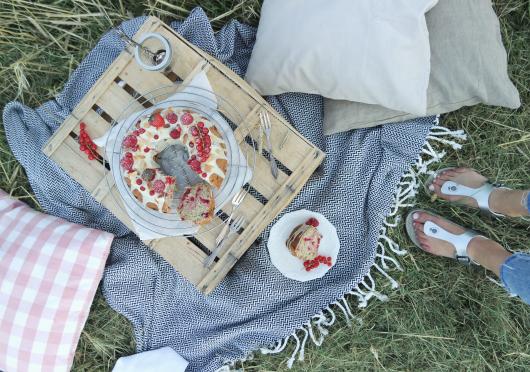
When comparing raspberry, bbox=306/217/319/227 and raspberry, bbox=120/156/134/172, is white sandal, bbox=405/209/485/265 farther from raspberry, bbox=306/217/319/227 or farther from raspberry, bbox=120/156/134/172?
raspberry, bbox=120/156/134/172

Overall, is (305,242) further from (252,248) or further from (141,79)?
(141,79)

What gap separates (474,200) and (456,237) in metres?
0.12

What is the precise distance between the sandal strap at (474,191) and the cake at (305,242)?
0.43 metres

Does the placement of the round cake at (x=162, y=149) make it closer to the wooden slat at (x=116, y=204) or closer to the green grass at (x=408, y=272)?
the wooden slat at (x=116, y=204)

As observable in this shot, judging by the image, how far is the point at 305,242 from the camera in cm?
116

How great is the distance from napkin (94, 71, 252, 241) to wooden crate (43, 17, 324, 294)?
4 centimetres

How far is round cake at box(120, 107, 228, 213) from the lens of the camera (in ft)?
3.27

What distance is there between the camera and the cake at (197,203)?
3.30 ft

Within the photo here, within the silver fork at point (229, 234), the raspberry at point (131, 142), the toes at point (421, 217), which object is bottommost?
the toes at point (421, 217)

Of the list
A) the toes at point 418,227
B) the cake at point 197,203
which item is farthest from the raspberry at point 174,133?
the toes at point 418,227

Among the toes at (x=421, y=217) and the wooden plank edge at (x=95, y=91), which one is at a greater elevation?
the wooden plank edge at (x=95, y=91)

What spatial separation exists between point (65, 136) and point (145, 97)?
0.22 meters

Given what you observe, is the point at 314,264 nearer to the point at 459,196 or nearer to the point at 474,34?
the point at 459,196

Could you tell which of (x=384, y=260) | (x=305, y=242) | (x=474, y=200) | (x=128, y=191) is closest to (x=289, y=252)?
(x=305, y=242)
